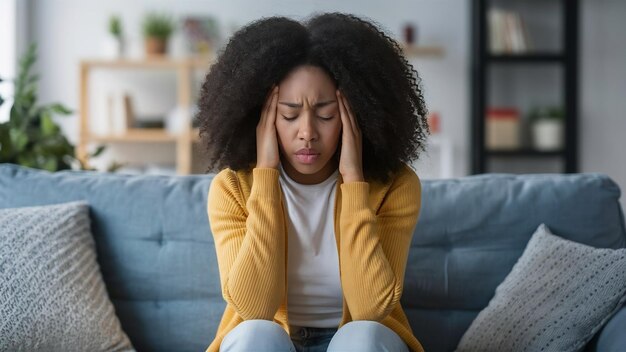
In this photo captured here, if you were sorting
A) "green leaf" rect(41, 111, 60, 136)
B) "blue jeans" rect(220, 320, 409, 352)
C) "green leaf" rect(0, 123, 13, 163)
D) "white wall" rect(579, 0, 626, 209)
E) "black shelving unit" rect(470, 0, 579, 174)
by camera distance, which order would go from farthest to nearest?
"white wall" rect(579, 0, 626, 209)
"black shelving unit" rect(470, 0, 579, 174)
"green leaf" rect(41, 111, 60, 136)
"green leaf" rect(0, 123, 13, 163)
"blue jeans" rect(220, 320, 409, 352)

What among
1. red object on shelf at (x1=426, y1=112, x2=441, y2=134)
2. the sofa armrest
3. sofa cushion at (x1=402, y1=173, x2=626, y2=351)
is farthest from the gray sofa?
red object on shelf at (x1=426, y1=112, x2=441, y2=134)

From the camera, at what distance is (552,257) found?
6.57 feet

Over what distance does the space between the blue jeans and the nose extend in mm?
376

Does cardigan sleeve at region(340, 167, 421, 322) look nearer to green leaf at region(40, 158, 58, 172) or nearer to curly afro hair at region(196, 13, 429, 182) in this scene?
curly afro hair at region(196, 13, 429, 182)

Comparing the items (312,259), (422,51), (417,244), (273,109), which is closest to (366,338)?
(312,259)

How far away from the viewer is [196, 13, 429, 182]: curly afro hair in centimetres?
177

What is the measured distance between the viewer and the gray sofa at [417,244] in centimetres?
214

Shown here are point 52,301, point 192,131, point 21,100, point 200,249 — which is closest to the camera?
point 52,301

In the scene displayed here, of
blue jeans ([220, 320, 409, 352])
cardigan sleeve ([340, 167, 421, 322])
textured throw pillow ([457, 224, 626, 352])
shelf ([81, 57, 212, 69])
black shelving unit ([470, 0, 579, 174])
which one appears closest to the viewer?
blue jeans ([220, 320, 409, 352])

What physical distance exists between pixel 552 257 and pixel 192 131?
3.41 m

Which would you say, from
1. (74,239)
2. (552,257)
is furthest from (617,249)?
(74,239)

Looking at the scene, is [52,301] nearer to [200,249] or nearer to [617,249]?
[200,249]

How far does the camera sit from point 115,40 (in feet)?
17.3

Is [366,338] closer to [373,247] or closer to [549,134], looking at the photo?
[373,247]
